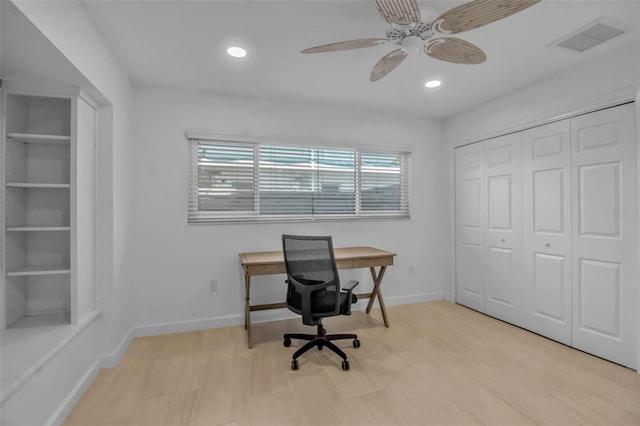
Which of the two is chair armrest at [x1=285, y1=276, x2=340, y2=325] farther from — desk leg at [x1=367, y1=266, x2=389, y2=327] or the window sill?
the window sill

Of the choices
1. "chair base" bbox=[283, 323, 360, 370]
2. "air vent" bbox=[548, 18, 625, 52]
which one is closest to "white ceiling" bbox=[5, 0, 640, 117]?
"air vent" bbox=[548, 18, 625, 52]

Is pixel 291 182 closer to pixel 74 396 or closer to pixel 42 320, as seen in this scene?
pixel 42 320

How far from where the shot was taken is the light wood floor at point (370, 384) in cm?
171

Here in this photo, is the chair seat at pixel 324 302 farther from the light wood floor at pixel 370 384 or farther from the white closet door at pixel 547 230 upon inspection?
the white closet door at pixel 547 230

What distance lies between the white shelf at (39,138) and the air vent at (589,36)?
356 centimetres

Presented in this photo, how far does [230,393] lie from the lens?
194cm

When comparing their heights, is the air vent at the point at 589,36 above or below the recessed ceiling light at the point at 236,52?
below

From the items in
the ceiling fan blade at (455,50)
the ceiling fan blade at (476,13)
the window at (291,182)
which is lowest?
the window at (291,182)

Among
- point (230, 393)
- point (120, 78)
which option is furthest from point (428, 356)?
point (120, 78)

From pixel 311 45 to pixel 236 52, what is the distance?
1.95 ft

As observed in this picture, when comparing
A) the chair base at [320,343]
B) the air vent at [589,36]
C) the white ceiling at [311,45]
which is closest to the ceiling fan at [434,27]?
the white ceiling at [311,45]

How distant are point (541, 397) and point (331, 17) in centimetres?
279

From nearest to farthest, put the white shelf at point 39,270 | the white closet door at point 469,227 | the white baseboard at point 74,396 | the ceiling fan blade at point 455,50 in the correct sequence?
the white baseboard at point 74,396 → the ceiling fan blade at point 455,50 → the white shelf at point 39,270 → the white closet door at point 469,227

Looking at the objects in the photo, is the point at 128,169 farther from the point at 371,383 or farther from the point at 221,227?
the point at 371,383
